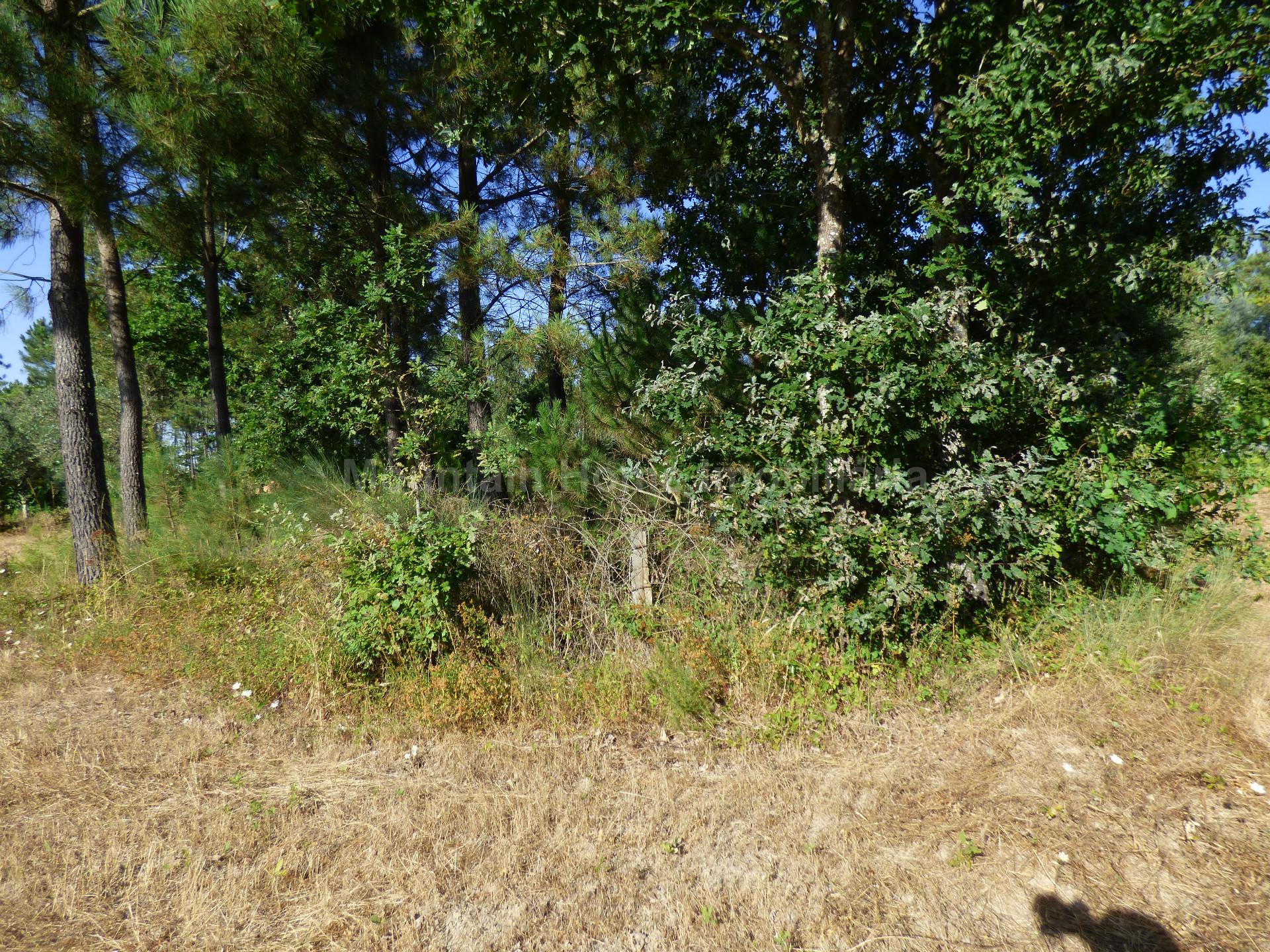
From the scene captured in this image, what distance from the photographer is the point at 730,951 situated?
2.29 meters

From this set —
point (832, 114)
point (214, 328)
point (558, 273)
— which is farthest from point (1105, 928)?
point (214, 328)

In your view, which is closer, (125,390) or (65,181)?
(65,181)

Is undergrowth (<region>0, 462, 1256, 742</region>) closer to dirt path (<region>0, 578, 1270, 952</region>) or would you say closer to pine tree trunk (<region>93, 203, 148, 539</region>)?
dirt path (<region>0, 578, 1270, 952</region>)

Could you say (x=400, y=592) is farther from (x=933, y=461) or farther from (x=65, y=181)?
(x=65, y=181)

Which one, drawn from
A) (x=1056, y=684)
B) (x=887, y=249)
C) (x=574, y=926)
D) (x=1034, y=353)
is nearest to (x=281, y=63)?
(x=887, y=249)

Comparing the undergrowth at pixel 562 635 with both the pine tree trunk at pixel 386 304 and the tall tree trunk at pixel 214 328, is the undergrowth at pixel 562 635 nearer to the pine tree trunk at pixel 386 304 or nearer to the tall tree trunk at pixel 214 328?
the pine tree trunk at pixel 386 304

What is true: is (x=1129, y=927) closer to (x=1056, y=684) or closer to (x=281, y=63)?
(x=1056, y=684)

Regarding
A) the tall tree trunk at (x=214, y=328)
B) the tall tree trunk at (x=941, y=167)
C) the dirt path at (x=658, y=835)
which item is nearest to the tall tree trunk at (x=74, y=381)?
the dirt path at (x=658, y=835)

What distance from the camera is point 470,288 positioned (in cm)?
842

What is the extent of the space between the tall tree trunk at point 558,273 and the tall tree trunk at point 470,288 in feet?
2.80

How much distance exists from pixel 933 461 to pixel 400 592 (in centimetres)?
389

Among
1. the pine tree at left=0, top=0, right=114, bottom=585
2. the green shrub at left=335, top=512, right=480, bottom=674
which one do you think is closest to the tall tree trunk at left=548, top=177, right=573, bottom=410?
the green shrub at left=335, top=512, right=480, bottom=674

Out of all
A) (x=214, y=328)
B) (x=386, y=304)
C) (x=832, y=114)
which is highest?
(x=214, y=328)

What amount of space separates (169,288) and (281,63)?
13.8m
